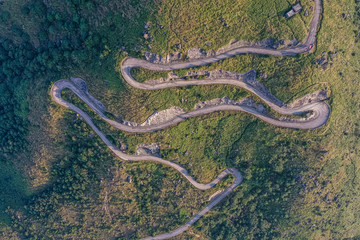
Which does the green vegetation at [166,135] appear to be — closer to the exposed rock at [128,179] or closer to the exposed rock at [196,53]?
the exposed rock at [128,179]

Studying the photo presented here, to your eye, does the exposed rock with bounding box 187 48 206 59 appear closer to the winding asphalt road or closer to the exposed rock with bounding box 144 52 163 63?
the winding asphalt road

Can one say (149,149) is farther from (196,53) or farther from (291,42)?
(291,42)

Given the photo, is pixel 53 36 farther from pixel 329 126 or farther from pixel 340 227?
pixel 340 227

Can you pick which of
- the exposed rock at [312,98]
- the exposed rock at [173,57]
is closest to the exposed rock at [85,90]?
the exposed rock at [173,57]

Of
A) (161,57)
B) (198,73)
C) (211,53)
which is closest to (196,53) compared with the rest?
(211,53)

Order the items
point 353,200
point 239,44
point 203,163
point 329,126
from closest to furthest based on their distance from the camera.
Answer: point 239,44 → point 329,126 → point 203,163 → point 353,200

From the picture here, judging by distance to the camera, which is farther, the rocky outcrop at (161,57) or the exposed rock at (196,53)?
the exposed rock at (196,53)

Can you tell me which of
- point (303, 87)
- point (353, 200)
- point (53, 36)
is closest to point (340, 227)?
point (353, 200)
